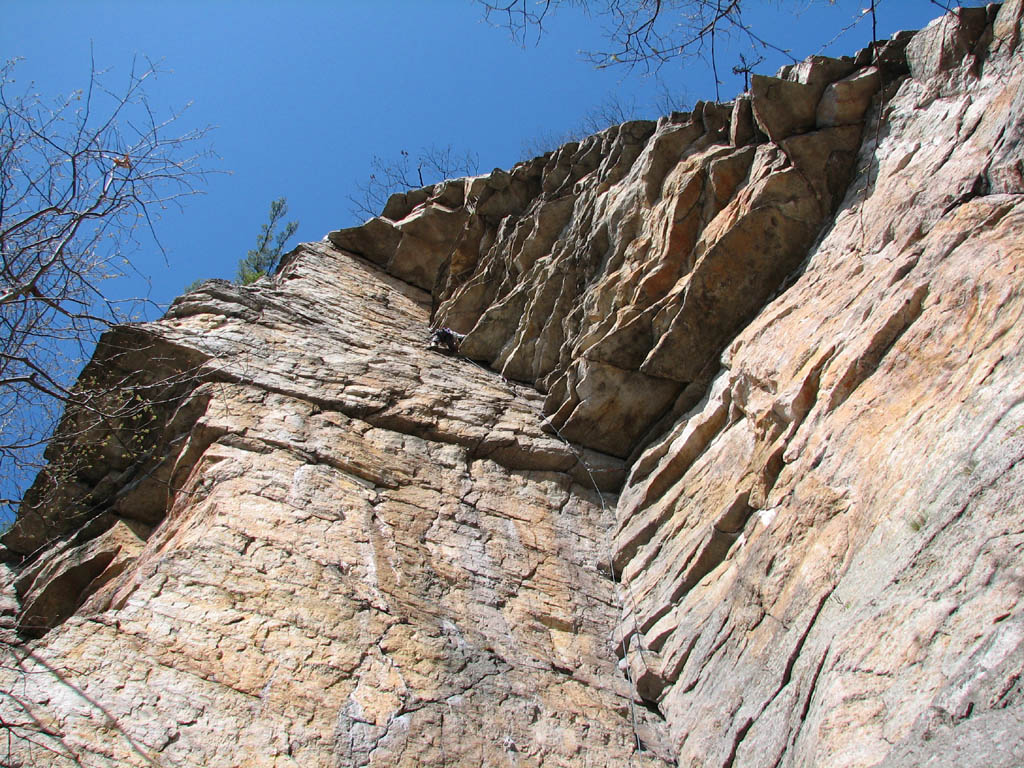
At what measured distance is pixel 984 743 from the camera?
3.03 m

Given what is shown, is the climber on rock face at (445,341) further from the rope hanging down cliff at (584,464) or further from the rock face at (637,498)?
the rock face at (637,498)

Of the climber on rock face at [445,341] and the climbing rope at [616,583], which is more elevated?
the climber on rock face at [445,341]

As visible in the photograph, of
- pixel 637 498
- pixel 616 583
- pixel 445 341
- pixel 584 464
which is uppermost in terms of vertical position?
pixel 445 341

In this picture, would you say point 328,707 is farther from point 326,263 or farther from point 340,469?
point 326,263

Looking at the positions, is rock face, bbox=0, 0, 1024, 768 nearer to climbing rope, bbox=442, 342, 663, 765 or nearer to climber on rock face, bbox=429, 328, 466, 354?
climbing rope, bbox=442, 342, 663, 765

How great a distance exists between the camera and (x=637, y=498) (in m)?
8.13

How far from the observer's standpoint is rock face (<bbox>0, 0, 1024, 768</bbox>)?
4.21 m

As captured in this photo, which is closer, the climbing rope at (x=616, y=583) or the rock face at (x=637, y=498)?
the rock face at (x=637, y=498)

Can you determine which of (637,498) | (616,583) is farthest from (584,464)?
(616,583)

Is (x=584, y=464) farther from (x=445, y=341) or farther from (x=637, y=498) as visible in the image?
(x=445, y=341)

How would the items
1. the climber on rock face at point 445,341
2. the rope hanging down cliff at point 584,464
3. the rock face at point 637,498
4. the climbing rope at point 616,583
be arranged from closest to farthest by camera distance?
the rock face at point 637,498
the climbing rope at point 616,583
the rope hanging down cliff at point 584,464
the climber on rock face at point 445,341

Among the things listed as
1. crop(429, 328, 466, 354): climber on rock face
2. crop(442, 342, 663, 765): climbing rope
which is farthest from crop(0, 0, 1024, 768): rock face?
crop(429, 328, 466, 354): climber on rock face

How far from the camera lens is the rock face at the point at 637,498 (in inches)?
166

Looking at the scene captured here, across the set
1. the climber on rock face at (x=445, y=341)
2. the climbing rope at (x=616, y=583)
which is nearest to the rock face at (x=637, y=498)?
the climbing rope at (x=616, y=583)
